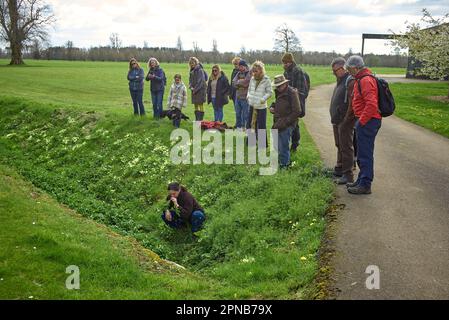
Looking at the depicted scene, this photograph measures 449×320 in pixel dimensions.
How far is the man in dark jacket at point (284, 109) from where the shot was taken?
11078mm

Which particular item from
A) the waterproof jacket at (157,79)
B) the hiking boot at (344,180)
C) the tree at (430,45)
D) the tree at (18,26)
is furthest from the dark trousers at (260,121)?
the tree at (18,26)

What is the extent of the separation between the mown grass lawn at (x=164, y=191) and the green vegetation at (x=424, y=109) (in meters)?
6.07

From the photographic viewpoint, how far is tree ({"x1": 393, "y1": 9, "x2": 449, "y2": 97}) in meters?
27.5

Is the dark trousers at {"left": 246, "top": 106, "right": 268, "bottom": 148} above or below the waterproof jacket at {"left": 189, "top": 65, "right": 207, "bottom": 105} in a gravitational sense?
below

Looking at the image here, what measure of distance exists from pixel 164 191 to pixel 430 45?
896 inches

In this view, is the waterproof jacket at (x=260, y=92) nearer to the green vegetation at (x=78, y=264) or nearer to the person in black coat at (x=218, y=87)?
the person in black coat at (x=218, y=87)

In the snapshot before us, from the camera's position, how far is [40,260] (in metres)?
7.36

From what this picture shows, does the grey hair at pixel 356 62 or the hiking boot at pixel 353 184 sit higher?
the grey hair at pixel 356 62

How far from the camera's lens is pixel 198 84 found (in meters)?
16.5

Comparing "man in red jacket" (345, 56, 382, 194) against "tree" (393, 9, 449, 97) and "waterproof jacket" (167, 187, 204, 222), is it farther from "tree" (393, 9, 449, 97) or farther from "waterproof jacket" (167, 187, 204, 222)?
"tree" (393, 9, 449, 97)

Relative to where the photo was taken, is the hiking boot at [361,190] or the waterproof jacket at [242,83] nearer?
the hiking boot at [361,190]

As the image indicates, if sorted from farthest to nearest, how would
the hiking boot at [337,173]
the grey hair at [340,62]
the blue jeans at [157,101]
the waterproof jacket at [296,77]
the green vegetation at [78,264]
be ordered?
the blue jeans at [157,101], the waterproof jacket at [296,77], the hiking boot at [337,173], the grey hair at [340,62], the green vegetation at [78,264]

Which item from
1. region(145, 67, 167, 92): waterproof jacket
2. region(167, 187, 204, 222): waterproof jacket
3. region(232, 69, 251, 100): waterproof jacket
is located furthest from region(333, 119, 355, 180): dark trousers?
region(145, 67, 167, 92): waterproof jacket

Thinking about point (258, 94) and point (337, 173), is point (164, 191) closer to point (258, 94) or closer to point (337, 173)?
point (258, 94)
